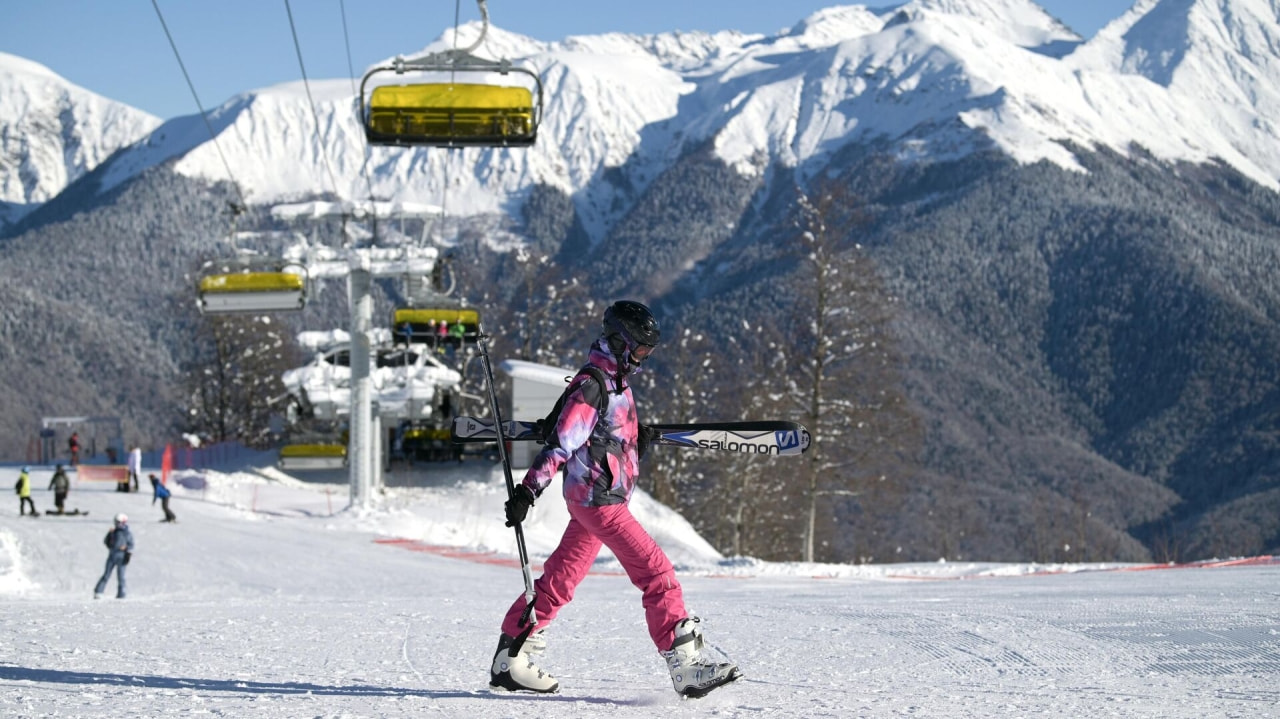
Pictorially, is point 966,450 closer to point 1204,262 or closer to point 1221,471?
point 1221,471

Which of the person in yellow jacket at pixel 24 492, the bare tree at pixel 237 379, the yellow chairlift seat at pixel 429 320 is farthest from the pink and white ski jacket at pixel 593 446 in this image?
the bare tree at pixel 237 379

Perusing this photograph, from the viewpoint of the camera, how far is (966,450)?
137375 millimetres

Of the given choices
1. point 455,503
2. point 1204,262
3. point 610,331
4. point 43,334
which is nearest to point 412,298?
point 455,503

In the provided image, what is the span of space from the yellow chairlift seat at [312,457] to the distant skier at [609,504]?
95.6ft

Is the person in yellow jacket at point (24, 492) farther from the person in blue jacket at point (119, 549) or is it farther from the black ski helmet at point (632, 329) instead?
the black ski helmet at point (632, 329)

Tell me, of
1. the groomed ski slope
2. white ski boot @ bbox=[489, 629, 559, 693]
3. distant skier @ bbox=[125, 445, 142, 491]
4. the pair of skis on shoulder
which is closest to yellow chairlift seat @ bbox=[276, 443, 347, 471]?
distant skier @ bbox=[125, 445, 142, 491]

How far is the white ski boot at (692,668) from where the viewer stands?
5488 millimetres

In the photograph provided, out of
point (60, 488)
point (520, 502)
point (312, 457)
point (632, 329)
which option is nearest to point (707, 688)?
point (520, 502)

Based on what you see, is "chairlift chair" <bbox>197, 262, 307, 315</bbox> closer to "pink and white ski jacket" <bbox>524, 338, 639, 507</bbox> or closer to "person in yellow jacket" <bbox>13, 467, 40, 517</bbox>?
"person in yellow jacket" <bbox>13, 467, 40, 517</bbox>

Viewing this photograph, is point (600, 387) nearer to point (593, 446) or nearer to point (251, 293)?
point (593, 446)

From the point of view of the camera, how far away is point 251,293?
2438 cm

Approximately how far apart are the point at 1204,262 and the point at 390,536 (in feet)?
551

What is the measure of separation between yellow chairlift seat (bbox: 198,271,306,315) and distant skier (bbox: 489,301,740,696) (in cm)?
1950

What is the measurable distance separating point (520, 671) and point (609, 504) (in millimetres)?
839
